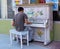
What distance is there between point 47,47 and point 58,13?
1.56 metres

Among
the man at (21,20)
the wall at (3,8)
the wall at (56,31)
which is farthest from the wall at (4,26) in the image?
the wall at (56,31)

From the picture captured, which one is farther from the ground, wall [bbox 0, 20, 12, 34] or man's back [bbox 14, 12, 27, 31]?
man's back [bbox 14, 12, 27, 31]

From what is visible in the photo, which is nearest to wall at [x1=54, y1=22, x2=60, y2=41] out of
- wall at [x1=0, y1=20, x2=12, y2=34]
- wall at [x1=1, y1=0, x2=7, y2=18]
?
wall at [x1=0, y1=20, x2=12, y2=34]

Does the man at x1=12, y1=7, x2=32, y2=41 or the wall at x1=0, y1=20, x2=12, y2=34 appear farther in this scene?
the wall at x1=0, y1=20, x2=12, y2=34

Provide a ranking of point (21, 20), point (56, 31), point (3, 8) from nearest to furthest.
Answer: point (21, 20)
point (56, 31)
point (3, 8)

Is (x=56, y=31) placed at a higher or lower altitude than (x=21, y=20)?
lower

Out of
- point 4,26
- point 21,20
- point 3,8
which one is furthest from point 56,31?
point 3,8

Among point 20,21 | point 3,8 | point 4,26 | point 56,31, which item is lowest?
point 56,31

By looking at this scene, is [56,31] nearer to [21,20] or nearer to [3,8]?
[21,20]

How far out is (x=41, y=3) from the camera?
8.54 meters

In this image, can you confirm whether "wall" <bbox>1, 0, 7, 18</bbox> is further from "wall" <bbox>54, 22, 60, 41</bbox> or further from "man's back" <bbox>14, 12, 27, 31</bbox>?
"wall" <bbox>54, 22, 60, 41</bbox>

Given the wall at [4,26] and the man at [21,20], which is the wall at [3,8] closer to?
the wall at [4,26]

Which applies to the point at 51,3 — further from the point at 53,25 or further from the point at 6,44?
the point at 6,44

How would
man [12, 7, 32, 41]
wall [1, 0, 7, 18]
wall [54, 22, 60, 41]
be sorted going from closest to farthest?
man [12, 7, 32, 41] < wall [54, 22, 60, 41] < wall [1, 0, 7, 18]
